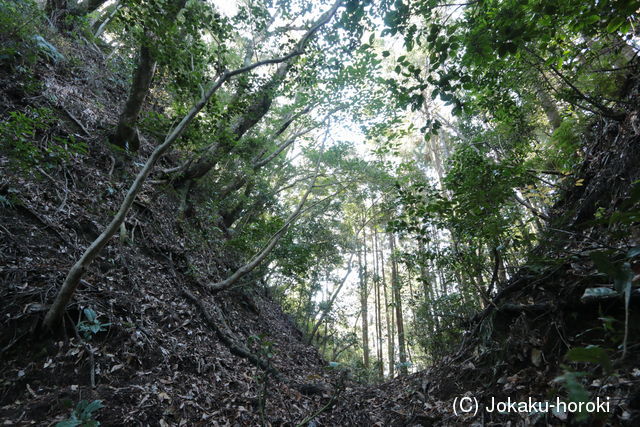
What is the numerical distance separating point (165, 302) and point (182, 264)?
1.65 metres

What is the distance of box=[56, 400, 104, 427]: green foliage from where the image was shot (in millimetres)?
2455

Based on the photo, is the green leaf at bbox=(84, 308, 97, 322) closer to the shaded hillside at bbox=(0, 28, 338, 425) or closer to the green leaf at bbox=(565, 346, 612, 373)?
the shaded hillside at bbox=(0, 28, 338, 425)

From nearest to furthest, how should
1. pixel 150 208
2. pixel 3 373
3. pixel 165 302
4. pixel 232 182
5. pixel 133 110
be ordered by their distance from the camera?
pixel 3 373 → pixel 165 302 → pixel 133 110 → pixel 150 208 → pixel 232 182

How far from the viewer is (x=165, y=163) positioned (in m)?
9.55

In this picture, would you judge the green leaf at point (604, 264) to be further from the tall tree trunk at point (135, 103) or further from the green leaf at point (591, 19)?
the tall tree trunk at point (135, 103)

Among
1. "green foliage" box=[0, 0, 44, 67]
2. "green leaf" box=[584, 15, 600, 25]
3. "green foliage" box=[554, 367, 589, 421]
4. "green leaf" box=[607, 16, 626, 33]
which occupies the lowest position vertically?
"green foliage" box=[554, 367, 589, 421]

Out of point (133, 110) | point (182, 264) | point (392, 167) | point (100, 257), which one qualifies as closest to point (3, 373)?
point (100, 257)

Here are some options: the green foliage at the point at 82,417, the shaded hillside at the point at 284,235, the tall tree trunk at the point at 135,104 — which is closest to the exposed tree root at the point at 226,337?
the shaded hillside at the point at 284,235

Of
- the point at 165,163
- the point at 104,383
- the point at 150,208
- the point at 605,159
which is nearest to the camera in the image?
the point at 104,383

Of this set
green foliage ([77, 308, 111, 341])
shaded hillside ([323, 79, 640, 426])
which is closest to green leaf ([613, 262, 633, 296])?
shaded hillside ([323, 79, 640, 426])

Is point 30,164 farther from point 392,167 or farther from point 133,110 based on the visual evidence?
point 392,167

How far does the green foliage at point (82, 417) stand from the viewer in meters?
2.46

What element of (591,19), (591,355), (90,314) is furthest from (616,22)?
(90,314)

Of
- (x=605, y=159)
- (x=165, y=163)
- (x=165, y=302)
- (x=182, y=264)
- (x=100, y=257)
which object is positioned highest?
(x=165, y=163)
